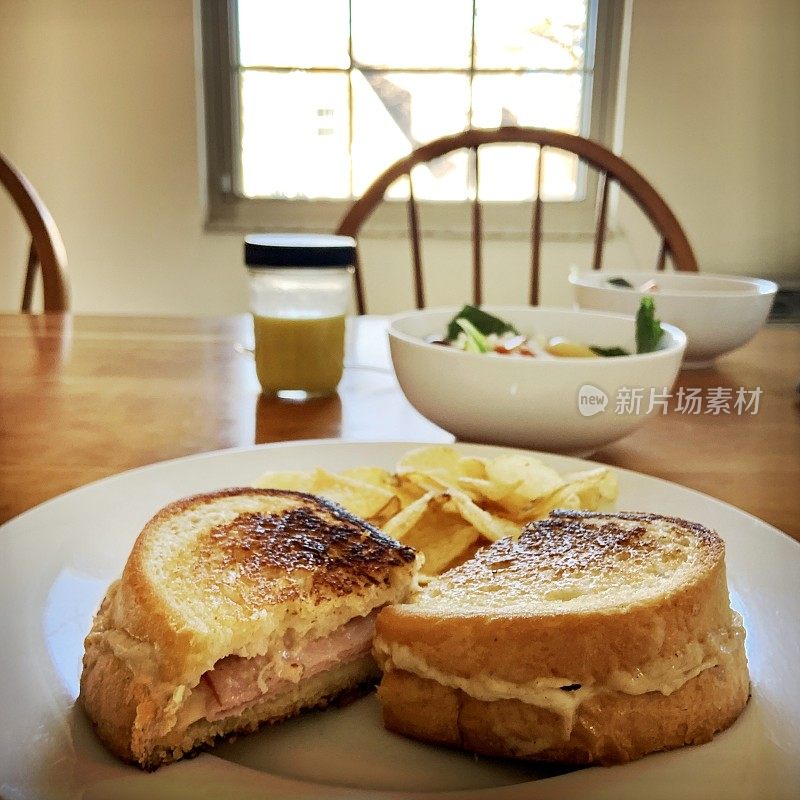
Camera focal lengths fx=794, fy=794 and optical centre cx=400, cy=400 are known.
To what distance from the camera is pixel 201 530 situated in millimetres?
653

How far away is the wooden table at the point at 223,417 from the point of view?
885 mm

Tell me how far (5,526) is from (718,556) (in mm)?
573

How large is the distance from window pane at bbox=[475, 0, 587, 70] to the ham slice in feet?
9.51

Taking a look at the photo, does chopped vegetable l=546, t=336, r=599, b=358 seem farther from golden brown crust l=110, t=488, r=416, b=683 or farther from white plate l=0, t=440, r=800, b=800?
golden brown crust l=110, t=488, r=416, b=683

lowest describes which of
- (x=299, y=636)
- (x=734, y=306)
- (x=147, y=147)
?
(x=299, y=636)

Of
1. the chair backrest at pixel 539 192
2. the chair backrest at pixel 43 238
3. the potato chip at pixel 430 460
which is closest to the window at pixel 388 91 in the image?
the chair backrest at pixel 539 192

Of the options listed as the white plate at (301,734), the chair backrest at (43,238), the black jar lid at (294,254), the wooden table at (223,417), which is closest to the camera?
the white plate at (301,734)

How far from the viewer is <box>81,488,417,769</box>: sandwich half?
0.49 meters

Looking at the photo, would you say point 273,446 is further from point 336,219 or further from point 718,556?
point 336,219

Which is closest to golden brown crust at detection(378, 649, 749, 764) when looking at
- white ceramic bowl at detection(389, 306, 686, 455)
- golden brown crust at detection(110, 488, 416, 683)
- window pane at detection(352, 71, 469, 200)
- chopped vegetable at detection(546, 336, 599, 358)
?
golden brown crust at detection(110, 488, 416, 683)

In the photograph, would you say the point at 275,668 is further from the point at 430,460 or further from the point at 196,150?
the point at 196,150

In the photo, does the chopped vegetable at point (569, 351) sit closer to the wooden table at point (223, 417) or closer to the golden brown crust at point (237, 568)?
the wooden table at point (223, 417)

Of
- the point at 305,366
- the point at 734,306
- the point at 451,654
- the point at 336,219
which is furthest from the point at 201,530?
the point at 336,219

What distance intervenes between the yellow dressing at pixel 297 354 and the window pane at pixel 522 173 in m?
2.18
